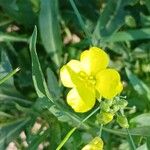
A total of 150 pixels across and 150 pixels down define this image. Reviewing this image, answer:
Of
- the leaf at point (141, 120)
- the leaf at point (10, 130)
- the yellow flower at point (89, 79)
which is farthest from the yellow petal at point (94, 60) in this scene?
the leaf at point (10, 130)

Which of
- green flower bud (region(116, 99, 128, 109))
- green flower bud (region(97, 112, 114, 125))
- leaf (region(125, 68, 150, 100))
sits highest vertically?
green flower bud (region(116, 99, 128, 109))

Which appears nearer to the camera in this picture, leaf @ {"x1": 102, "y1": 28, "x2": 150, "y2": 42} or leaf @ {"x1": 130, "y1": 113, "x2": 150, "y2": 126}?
leaf @ {"x1": 130, "y1": 113, "x2": 150, "y2": 126}

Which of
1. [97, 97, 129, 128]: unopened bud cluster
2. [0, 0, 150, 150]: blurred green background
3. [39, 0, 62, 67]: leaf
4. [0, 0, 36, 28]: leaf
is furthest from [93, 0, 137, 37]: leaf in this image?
[97, 97, 129, 128]: unopened bud cluster

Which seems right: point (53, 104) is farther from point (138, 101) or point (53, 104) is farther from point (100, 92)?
point (138, 101)

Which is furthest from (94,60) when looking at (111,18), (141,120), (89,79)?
(111,18)

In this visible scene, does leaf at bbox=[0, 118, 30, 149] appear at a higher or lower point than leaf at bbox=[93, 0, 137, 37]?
lower

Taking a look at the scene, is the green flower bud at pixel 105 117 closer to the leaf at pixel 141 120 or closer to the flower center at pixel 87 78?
the flower center at pixel 87 78

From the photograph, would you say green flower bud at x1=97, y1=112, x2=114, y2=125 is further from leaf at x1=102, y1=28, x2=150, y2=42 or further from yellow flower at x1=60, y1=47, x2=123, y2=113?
leaf at x1=102, y1=28, x2=150, y2=42

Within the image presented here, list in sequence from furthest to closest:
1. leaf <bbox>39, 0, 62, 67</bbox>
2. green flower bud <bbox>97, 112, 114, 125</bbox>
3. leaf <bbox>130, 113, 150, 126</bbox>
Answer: leaf <bbox>39, 0, 62, 67</bbox>, leaf <bbox>130, 113, 150, 126</bbox>, green flower bud <bbox>97, 112, 114, 125</bbox>
